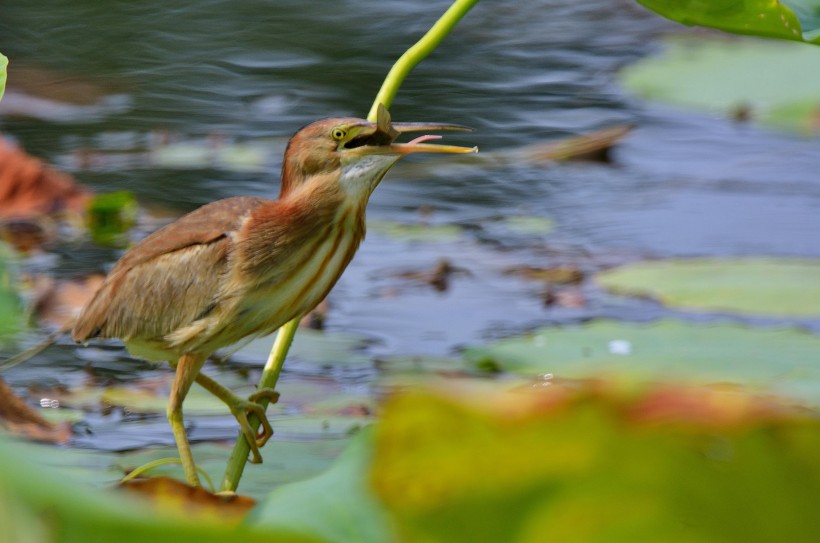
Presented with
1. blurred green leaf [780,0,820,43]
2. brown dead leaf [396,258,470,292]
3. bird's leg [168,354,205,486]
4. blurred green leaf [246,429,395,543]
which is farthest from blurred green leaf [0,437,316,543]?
brown dead leaf [396,258,470,292]

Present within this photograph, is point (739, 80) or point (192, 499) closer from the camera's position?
point (192, 499)

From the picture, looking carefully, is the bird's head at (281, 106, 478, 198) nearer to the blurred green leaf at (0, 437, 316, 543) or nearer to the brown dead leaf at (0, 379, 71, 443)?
the brown dead leaf at (0, 379, 71, 443)

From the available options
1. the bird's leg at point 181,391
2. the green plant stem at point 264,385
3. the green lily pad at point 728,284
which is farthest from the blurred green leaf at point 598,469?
the green lily pad at point 728,284

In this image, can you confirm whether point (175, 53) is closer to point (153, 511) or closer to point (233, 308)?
point (233, 308)

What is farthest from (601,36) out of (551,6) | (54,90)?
(54,90)

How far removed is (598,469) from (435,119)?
14.0ft

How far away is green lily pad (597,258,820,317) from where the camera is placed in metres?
2.90

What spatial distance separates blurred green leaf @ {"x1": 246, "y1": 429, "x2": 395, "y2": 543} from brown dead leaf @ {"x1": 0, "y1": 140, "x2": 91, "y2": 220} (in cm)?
297

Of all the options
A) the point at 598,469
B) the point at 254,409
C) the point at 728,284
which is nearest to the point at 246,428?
the point at 254,409

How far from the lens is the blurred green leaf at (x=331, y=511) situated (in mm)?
853

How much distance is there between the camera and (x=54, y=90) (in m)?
5.31

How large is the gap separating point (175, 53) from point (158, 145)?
1492mm

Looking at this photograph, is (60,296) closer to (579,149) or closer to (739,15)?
(739,15)

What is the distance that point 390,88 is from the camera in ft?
5.26
